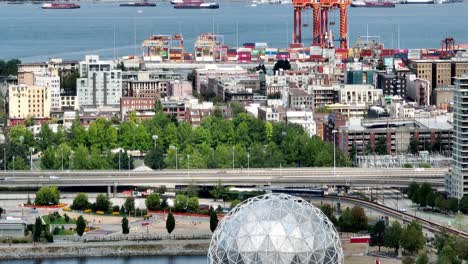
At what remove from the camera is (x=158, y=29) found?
77.5m

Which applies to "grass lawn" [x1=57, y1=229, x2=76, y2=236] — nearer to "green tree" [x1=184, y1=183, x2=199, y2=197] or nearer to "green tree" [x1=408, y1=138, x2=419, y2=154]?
"green tree" [x1=184, y1=183, x2=199, y2=197]

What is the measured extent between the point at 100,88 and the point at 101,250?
742 inches

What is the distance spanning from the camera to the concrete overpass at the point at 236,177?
3294 centimetres

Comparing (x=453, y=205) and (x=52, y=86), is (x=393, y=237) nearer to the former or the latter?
(x=453, y=205)

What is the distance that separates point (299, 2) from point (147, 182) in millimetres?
32606

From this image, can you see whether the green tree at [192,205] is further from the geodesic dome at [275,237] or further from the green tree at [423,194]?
the geodesic dome at [275,237]

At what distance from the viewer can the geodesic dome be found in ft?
72.6

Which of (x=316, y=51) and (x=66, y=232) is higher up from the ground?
(x=316, y=51)

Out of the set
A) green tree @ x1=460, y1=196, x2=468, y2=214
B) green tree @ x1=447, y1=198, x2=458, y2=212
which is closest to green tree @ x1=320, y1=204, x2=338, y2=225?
green tree @ x1=447, y1=198, x2=458, y2=212

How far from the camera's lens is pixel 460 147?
3089cm

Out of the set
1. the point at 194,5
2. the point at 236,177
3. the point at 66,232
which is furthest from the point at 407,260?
the point at 194,5

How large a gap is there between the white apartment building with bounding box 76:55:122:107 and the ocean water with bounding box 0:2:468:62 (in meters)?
12.9

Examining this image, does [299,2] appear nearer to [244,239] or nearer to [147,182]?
[147,182]

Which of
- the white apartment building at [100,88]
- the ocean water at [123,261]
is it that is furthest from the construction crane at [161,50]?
the ocean water at [123,261]
